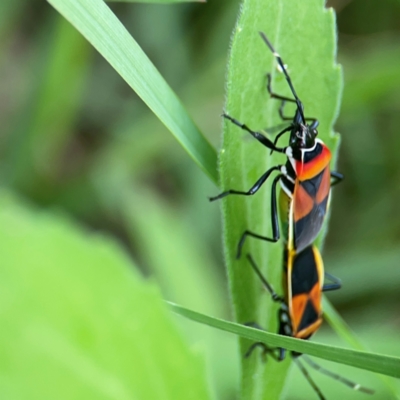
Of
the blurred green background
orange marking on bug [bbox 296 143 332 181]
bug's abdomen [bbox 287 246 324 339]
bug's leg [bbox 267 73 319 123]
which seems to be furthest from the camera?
the blurred green background

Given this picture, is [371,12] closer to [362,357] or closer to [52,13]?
[52,13]

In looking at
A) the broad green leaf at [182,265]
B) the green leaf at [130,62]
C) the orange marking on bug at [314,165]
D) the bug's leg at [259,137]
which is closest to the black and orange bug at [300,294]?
the orange marking on bug at [314,165]

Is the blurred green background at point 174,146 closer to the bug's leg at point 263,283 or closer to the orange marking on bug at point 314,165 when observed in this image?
the bug's leg at point 263,283

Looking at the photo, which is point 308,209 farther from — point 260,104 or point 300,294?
point 260,104

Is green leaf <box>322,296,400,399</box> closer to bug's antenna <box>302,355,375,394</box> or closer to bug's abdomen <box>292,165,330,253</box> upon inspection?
bug's abdomen <box>292,165,330,253</box>

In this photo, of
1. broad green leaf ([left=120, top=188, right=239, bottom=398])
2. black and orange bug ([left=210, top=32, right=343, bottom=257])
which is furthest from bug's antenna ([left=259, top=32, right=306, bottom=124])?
broad green leaf ([left=120, top=188, right=239, bottom=398])

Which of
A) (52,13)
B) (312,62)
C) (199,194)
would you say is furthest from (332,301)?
(52,13)
